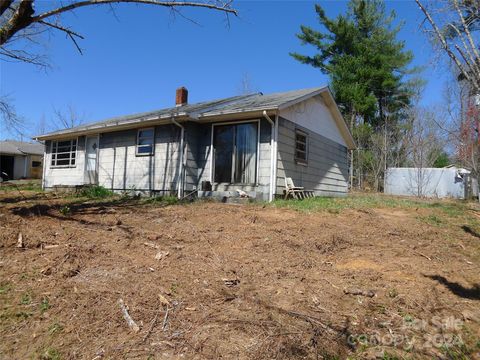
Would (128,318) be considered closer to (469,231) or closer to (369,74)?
(469,231)

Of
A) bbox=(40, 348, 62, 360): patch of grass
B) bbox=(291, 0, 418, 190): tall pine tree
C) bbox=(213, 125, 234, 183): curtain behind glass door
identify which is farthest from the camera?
bbox=(291, 0, 418, 190): tall pine tree

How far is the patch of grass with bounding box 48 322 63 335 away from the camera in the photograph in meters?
3.06

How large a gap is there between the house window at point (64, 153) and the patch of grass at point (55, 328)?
541 inches

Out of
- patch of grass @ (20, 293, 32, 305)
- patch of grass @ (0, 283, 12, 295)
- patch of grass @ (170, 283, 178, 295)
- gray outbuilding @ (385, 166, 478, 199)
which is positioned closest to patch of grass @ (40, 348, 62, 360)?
patch of grass @ (20, 293, 32, 305)

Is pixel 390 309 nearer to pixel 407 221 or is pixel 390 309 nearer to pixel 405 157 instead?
pixel 407 221

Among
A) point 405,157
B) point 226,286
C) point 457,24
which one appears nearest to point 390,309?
point 226,286

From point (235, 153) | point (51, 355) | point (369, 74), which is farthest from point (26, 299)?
point (369, 74)

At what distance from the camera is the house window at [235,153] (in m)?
10.6

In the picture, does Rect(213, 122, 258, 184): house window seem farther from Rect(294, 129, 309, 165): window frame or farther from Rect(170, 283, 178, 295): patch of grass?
Rect(170, 283, 178, 295): patch of grass

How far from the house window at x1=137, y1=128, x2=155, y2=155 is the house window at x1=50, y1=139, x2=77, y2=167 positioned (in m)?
4.68

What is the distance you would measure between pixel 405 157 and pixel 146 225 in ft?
76.1

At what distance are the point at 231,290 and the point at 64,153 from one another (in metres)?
14.8

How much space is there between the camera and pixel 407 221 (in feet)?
25.6

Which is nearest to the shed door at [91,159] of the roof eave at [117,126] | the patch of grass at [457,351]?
the roof eave at [117,126]
